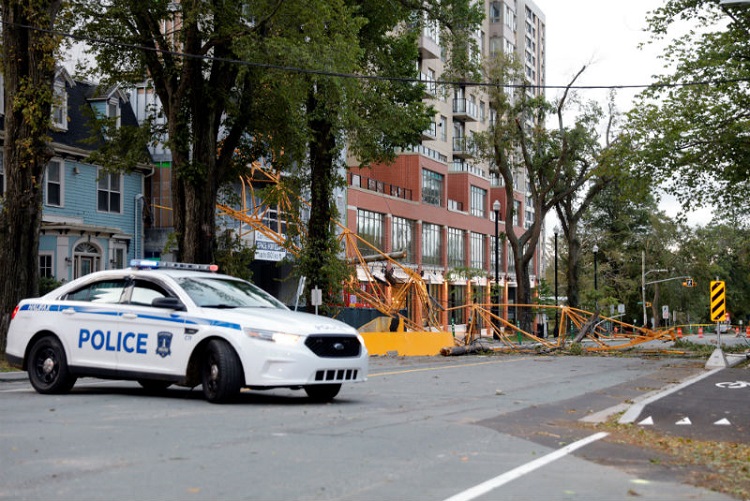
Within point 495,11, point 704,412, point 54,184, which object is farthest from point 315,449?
point 495,11

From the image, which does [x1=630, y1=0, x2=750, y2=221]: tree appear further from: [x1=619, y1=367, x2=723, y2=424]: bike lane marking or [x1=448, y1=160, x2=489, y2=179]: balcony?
[x1=448, y1=160, x2=489, y2=179]: balcony

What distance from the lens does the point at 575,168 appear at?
58.4 metres

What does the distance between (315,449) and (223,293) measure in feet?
16.4

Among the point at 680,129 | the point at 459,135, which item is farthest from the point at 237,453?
the point at 459,135

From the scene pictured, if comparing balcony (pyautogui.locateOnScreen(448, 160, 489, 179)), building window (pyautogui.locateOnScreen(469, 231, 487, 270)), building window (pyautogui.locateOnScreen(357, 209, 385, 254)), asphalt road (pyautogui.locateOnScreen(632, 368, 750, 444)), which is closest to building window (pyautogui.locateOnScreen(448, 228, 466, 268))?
building window (pyautogui.locateOnScreen(469, 231, 487, 270))

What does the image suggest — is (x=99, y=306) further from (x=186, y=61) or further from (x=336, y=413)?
(x=186, y=61)

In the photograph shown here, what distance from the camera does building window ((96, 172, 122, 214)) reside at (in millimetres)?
39031

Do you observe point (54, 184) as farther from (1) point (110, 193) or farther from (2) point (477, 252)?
(2) point (477, 252)

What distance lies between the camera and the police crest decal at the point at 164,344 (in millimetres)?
12516

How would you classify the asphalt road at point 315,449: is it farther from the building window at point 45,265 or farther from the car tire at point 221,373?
the building window at point 45,265

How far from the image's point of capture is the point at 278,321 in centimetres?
Result: 1213

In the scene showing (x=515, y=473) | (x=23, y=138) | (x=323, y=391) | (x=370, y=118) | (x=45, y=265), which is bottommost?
(x=515, y=473)

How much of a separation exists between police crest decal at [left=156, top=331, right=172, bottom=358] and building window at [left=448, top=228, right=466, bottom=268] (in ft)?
196

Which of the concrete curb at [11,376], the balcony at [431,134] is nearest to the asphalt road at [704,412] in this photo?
the concrete curb at [11,376]
